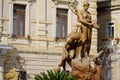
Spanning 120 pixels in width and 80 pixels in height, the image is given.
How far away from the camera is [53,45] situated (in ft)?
114

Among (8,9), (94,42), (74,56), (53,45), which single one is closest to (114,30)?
(94,42)

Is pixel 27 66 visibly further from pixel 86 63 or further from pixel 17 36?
pixel 86 63

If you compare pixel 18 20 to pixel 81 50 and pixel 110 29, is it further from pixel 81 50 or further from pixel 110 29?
pixel 81 50

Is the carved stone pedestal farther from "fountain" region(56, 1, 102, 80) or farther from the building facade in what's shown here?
the building facade

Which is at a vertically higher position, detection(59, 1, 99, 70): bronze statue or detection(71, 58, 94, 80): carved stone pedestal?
detection(59, 1, 99, 70): bronze statue

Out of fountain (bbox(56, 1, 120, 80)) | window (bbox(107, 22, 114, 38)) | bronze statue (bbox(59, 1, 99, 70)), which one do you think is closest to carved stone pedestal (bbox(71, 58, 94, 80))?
fountain (bbox(56, 1, 120, 80))

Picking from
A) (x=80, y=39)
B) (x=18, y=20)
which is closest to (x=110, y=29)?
(x=18, y=20)

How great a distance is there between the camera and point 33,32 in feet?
112

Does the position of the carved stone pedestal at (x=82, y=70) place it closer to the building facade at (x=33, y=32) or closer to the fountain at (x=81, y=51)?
the fountain at (x=81, y=51)

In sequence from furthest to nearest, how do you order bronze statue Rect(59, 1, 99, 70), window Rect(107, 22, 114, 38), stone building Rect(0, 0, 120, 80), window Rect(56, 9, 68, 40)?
window Rect(107, 22, 114, 38) < window Rect(56, 9, 68, 40) < stone building Rect(0, 0, 120, 80) < bronze statue Rect(59, 1, 99, 70)

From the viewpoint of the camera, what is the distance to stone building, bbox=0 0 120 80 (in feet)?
108

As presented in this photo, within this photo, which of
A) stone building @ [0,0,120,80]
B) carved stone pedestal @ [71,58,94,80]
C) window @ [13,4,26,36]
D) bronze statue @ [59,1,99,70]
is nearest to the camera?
carved stone pedestal @ [71,58,94,80]

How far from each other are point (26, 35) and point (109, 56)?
5.83 metres

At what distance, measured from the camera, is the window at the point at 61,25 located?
3512cm
